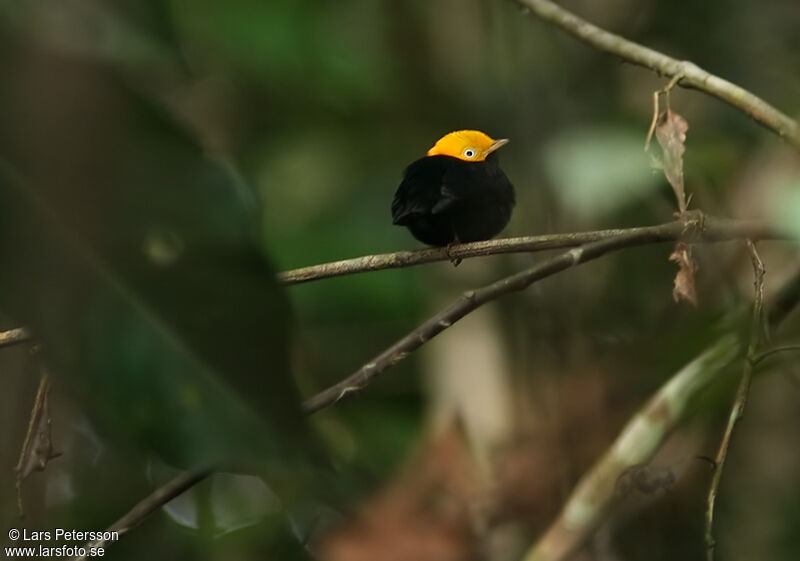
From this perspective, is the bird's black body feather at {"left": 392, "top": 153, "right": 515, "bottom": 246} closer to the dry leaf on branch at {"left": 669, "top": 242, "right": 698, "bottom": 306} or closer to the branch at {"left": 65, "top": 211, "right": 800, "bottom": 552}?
the branch at {"left": 65, "top": 211, "right": 800, "bottom": 552}

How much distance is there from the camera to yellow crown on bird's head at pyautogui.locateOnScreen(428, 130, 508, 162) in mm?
1018

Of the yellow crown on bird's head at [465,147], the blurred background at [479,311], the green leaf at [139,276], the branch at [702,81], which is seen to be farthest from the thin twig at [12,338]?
the branch at [702,81]

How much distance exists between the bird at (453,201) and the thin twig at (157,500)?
312 millimetres

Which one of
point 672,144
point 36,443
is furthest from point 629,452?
point 36,443

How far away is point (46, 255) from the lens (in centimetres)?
59

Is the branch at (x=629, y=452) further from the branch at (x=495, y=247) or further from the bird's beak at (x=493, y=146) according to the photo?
the bird's beak at (x=493, y=146)

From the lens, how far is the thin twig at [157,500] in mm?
871

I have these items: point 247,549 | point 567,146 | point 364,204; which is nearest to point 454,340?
point 364,204

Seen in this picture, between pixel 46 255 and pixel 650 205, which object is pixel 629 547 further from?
pixel 46 255

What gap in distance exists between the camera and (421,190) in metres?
0.96

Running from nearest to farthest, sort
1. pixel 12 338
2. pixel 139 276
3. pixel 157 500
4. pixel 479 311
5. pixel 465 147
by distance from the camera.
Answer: pixel 139 276
pixel 12 338
pixel 157 500
pixel 465 147
pixel 479 311

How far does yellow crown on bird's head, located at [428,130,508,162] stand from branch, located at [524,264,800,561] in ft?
1.16

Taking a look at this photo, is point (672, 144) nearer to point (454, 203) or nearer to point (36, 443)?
point (454, 203)

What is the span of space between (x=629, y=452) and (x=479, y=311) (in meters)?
0.41
